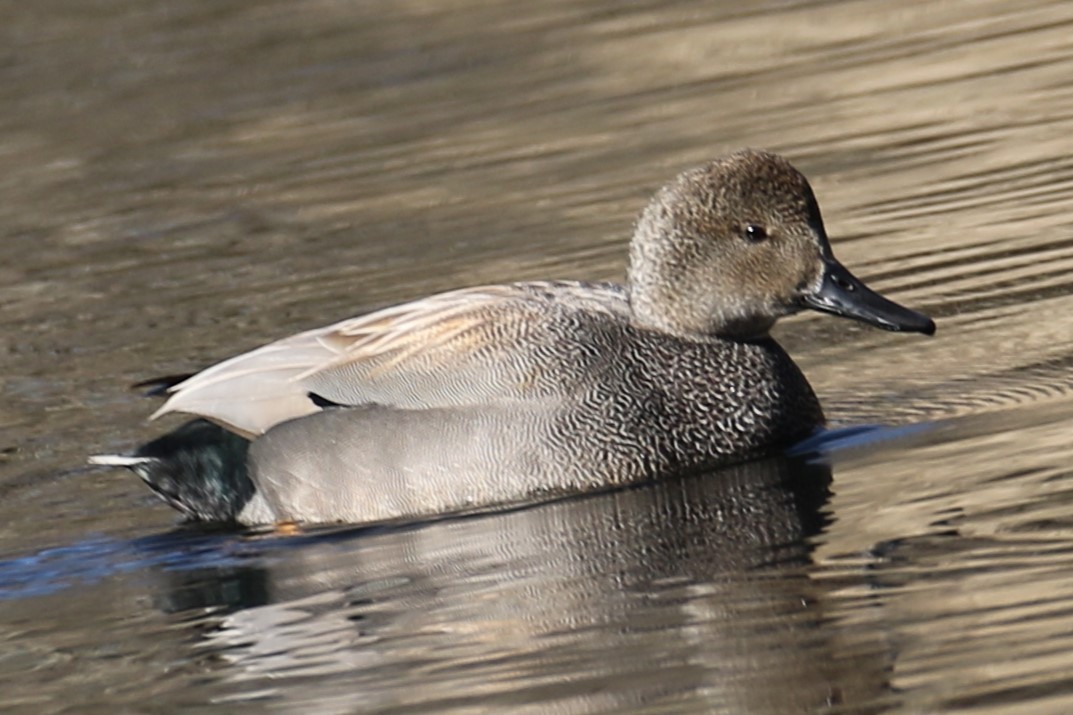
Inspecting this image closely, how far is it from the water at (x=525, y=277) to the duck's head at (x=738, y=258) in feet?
1.46

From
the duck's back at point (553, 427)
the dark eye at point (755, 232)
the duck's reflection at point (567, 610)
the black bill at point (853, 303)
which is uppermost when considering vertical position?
the dark eye at point (755, 232)

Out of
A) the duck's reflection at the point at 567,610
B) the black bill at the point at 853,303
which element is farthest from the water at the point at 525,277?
the black bill at the point at 853,303

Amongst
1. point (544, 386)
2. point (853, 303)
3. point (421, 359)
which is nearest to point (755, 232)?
point (853, 303)

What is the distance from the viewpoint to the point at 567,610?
19.1 feet

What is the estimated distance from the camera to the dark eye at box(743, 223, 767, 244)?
7.51 metres

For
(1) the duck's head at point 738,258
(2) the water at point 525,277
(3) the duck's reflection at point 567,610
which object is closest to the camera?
(3) the duck's reflection at point 567,610

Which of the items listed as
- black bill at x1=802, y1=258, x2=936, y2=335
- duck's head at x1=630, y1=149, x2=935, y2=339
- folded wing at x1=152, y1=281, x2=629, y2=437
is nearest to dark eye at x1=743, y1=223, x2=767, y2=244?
duck's head at x1=630, y1=149, x2=935, y2=339

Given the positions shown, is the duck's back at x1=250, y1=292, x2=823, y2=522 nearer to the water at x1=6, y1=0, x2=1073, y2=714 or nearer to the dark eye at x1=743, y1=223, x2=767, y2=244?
the water at x1=6, y1=0, x2=1073, y2=714

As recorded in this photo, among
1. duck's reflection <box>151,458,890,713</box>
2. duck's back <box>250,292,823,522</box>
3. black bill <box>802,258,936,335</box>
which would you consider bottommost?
duck's reflection <box>151,458,890,713</box>

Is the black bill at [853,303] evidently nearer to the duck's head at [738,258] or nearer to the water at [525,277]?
the duck's head at [738,258]

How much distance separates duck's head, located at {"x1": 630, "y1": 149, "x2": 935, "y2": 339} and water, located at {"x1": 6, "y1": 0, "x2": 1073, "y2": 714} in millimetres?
446

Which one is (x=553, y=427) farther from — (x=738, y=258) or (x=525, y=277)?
(x=525, y=277)

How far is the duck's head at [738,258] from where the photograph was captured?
24.5 ft

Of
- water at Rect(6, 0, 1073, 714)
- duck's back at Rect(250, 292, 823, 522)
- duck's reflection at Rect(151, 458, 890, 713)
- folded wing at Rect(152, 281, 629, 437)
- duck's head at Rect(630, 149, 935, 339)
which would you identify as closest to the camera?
duck's reflection at Rect(151, 458, 890, 713)
